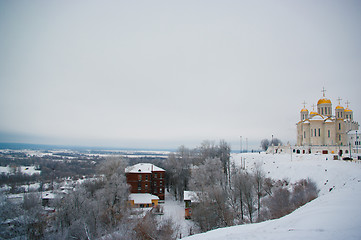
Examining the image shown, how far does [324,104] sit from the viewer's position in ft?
216

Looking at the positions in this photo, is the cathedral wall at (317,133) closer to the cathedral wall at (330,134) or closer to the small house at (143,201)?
the cathedral wall at (330,134)

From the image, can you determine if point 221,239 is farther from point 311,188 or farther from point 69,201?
point 69,201

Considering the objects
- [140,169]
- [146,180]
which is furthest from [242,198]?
[140,169]

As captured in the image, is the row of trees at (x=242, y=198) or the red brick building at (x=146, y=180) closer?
the row of trees at (x=242, y=198)

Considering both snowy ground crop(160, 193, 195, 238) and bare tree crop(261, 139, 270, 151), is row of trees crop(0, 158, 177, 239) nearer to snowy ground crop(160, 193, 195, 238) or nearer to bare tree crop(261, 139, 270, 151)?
snowy ground crop(160, 193, 195, 238)

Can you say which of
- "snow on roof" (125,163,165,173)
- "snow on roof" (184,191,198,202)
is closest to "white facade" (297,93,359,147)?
"snow on roof" (184,191,198,202)

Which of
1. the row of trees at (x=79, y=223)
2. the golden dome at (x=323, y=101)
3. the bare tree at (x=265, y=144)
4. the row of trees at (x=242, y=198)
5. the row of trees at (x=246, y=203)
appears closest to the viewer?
the row of trees at (x=79, y=223)

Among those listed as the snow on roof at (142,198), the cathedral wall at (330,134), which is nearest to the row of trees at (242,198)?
the snow on roof at (142,198)

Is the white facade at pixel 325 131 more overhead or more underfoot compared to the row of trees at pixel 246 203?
more overhead

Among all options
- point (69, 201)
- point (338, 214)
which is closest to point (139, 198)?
point (69, 201)

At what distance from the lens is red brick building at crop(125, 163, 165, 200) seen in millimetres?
44000

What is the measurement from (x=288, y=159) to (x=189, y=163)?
79.9 ft

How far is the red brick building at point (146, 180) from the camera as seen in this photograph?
144ft

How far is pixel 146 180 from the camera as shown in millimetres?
44438
